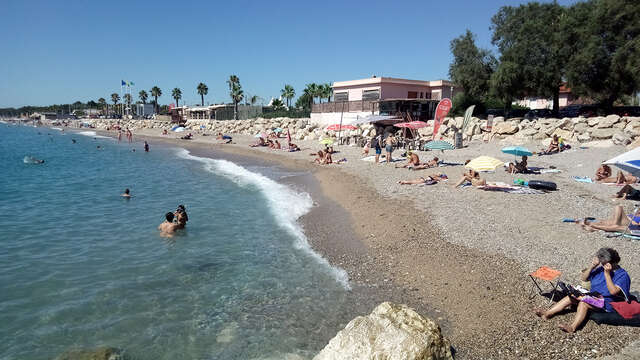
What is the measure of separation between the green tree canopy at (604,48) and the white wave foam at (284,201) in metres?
22.0

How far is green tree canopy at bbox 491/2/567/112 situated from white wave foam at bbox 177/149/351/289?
2079cm

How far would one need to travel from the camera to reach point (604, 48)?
86.1 feet

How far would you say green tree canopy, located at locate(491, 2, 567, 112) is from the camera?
2938 centimetres

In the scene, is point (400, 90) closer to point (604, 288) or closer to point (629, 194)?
point (629, 194)

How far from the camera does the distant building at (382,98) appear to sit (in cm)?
3688

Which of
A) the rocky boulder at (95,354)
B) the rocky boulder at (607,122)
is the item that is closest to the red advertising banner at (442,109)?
the rocky boulder at (607,122)

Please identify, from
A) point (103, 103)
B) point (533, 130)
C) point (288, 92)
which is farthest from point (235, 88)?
point (103, 103)

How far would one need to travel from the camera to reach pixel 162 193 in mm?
19016

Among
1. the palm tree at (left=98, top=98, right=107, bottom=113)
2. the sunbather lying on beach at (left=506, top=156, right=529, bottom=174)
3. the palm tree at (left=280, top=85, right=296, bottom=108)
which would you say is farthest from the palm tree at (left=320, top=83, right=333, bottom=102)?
the palm tree at (left=98, top=98, right=107, bottom=113)

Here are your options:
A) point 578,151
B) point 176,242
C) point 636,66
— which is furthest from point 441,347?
point 636,66

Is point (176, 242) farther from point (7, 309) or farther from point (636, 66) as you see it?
point (636, 66)

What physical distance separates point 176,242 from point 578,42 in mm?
29853

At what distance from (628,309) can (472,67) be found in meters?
32.1

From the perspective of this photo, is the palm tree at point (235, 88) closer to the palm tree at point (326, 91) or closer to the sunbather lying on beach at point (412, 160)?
the palm tree at point (326, 91)
